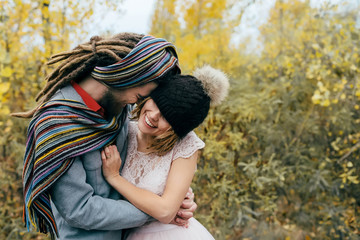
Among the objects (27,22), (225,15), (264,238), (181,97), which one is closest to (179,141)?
(181,97)

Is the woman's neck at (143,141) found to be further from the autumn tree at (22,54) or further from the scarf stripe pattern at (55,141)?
the autumn tree at (22,54)

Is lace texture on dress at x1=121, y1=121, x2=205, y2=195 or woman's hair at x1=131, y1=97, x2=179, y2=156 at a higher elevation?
woman's hair at x1=131, y1=97, x2=179, y2=156

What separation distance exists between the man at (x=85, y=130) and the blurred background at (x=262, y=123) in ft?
4.65

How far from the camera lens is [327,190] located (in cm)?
364

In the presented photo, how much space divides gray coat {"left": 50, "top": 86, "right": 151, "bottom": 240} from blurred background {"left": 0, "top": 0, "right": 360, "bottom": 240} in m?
1.58

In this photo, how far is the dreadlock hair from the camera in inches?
57.2

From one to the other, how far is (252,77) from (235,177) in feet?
4.58

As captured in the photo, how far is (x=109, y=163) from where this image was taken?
1.52m

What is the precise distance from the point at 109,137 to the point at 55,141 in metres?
0.25

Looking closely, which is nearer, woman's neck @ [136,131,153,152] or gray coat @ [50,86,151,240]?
gray coat @ [50,86,151,240]

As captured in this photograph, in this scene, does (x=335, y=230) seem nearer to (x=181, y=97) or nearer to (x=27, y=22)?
(x=181, y=97)

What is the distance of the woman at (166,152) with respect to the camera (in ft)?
5.01

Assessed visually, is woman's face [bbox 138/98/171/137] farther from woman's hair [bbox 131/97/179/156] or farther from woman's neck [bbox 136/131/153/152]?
woman's neck [bbox 136/131/153/152]

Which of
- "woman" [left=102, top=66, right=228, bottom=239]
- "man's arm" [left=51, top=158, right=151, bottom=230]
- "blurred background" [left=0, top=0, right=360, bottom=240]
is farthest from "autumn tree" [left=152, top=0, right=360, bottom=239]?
"man's arm" [left=51, top=158, right=151, bottom=230]
